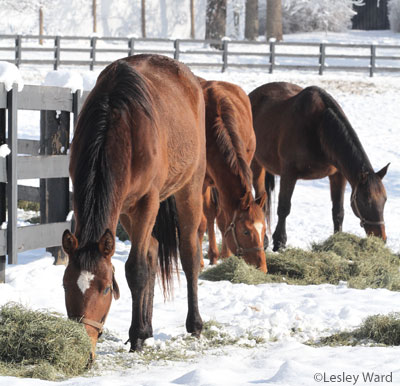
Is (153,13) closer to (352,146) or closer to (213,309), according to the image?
(352,146)

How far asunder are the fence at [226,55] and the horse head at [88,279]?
60.3 feet

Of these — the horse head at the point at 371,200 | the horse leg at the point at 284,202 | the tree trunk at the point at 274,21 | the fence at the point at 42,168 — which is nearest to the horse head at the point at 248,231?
the fence at the point at 42,168

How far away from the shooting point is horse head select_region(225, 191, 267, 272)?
20.5 feet

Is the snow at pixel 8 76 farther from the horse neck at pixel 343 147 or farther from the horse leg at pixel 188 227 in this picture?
the horse neck at pixel 343 147

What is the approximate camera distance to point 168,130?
465 centimetres

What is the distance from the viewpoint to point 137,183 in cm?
404

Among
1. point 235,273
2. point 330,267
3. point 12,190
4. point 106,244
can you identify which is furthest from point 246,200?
point 106,244

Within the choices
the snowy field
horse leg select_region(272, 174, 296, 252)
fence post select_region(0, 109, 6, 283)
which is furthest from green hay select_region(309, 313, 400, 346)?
horse leg select_region(272, 174, 296, 252)

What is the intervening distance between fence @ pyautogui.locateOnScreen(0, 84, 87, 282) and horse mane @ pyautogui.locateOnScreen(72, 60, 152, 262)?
1580 mm

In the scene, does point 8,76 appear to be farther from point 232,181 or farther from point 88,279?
point 88,279

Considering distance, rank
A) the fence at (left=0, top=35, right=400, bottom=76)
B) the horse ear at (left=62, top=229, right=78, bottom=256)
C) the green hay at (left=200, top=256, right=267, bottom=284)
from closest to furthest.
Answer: the horse ear at (left=62, top=229, right=78, bottom=256) < the green hay at (left=200, top=256, right=267, bottom=284) < the fence at (left=0, top=35, right=400, bottom=76)

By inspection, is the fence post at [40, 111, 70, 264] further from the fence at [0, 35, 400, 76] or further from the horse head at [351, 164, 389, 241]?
the fence at [0, 35, 400, 76]

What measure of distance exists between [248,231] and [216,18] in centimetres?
2261

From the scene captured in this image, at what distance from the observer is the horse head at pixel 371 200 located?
7668 millimetres
